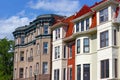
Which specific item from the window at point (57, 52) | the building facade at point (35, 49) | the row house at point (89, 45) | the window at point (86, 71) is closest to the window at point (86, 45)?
the row house at point (89, 45)

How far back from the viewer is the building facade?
57469 millimetres

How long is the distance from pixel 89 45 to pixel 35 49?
718 inches

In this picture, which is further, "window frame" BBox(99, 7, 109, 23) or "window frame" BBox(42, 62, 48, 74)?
"window frame" BBox(42, 62, 48, 74)

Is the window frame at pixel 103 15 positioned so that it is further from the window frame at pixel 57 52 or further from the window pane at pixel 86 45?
the window frame at pixel 57 52

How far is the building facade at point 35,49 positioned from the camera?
57.5m

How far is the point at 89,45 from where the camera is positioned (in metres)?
45.0

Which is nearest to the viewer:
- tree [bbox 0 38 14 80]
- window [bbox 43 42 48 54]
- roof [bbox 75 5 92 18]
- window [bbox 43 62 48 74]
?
roof [bbox 75 5 92 18]

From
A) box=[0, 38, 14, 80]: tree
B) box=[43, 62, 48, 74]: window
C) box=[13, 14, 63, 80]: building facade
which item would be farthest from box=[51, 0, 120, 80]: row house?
box=[0, 38, 14, 80]: tree

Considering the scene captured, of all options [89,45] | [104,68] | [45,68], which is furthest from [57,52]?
[104,68]

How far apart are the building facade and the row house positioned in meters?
4.13

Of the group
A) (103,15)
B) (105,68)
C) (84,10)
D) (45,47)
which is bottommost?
(105,68)

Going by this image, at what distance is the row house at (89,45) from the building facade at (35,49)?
4129mm

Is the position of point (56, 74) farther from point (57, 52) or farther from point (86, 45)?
point (86, 45)

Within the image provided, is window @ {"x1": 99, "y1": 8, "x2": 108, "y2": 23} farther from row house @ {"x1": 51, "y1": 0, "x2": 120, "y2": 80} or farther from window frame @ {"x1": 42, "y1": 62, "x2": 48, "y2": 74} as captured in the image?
window frame @ {"x1": 42, "y1": 62, "x2": 48, "y2": 74}
